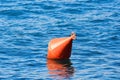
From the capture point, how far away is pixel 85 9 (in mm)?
23203

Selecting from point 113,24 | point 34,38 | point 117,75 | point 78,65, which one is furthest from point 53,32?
point 117,75

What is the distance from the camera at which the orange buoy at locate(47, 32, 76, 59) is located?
1541 cm

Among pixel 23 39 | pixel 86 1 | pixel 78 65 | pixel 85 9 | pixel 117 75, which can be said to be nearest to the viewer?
pixel 117 75

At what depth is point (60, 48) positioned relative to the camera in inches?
610

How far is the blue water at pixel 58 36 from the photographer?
47.6ft

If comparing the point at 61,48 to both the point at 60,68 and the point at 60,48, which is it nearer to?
the point at 60,48

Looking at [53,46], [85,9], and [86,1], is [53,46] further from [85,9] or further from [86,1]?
[86,1]

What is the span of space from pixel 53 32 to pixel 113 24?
9.38 feet

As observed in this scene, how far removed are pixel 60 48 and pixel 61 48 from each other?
0.04m

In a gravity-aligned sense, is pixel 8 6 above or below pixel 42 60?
above

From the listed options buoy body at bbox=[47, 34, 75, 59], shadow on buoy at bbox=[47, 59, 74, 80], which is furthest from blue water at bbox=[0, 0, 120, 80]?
buoy body at bbox=[47, 34, 75, 59]

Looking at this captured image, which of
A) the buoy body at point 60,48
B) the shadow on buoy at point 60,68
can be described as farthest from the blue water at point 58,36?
the buoy body at point 60,48

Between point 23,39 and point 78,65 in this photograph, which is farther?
point 23,39

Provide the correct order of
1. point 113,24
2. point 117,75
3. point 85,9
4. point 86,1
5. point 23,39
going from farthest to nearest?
point 86,1 < point 85,9 < point 113,24 < point 23,39 < point 117,75
